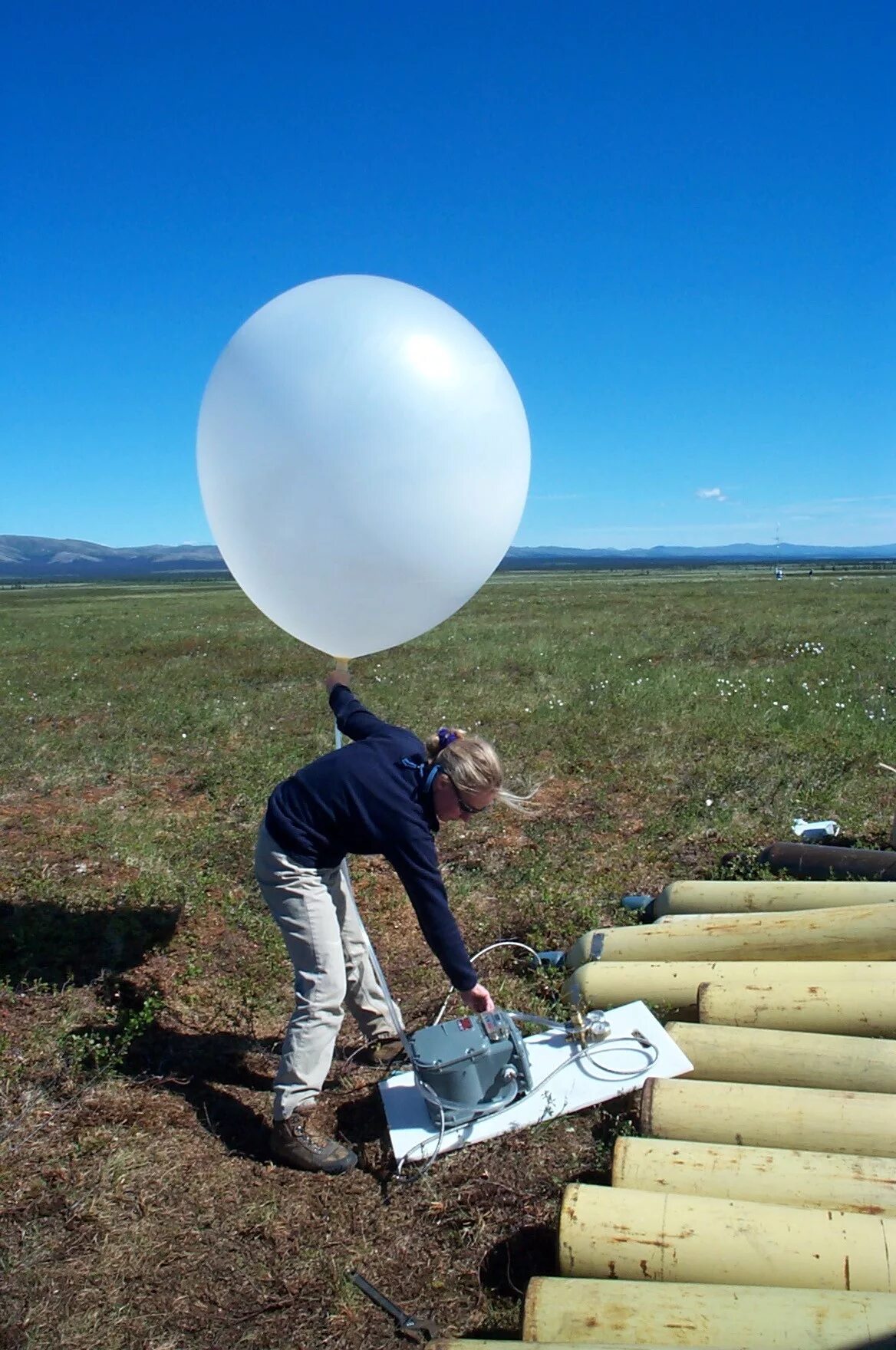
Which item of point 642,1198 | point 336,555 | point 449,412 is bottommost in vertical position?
point 642,1198

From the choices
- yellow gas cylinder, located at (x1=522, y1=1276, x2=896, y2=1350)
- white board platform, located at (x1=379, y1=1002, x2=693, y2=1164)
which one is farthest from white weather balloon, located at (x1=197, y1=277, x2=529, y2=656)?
yellow gas cylinder, located at (x1=522, y1=1276, x2=896, y2=1350)

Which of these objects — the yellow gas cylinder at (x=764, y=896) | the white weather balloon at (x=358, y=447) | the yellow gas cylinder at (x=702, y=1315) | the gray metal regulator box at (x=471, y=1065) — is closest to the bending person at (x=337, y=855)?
the gray metal regulator box at (x=471, y=1065)

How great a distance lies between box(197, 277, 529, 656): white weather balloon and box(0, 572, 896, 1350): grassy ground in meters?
2.16

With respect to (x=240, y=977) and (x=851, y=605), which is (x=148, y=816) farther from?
(x=851, y=605)

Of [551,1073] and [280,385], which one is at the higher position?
[280,385]

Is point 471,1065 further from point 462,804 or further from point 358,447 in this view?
point 358,447

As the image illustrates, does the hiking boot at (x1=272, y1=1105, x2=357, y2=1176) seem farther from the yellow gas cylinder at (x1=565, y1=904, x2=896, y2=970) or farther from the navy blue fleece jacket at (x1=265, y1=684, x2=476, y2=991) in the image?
the yellow gas cylinder at (x1=565, y1=904, x2=896, y2=970)

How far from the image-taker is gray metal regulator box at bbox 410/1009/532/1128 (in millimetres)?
3297

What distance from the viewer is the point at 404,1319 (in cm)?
259

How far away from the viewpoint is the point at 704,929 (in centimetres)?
426

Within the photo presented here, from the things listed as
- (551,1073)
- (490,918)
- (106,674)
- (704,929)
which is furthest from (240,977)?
(106,674)

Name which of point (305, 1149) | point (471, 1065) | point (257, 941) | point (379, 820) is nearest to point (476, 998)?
point (471, 1065)

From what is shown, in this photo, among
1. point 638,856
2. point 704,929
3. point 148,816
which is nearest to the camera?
point 704,929

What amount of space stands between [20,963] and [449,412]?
3.67m
